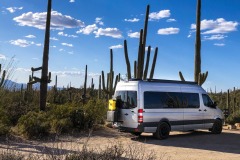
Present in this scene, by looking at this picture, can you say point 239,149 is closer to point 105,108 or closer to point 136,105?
point 136,105

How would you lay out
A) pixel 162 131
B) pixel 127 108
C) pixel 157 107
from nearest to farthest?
pixel 127 108, pixel 157 107, pixel 162 131

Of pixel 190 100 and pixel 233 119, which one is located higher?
pixel 190 100

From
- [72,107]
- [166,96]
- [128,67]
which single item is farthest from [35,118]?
[128,67]

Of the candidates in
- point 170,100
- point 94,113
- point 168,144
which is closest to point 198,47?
point 170,100

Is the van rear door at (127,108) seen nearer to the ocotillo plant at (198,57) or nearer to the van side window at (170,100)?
the van side window at (170,100)

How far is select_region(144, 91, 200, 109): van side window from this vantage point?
16.3 meters

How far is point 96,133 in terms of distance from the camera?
744 inches

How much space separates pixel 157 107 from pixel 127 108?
125 centimetres

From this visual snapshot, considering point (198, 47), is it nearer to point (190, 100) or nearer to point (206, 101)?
point (206, 101)

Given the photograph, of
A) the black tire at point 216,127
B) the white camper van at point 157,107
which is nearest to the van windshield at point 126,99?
the white camper van at point 157,107

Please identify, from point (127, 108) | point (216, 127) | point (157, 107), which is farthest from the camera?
point (216, 127)

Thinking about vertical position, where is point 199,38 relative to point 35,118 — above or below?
above

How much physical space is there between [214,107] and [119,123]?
5.54 metres

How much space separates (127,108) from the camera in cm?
1638
